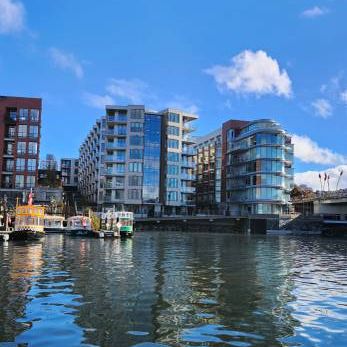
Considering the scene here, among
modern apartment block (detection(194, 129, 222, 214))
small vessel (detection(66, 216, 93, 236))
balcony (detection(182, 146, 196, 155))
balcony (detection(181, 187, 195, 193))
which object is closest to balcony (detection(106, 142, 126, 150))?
balcony (detection(182, 146, 196, 155))

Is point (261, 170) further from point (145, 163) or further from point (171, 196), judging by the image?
point (145, 163)

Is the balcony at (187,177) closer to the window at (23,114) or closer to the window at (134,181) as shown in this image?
the window at (134,181)

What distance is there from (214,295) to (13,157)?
373ft

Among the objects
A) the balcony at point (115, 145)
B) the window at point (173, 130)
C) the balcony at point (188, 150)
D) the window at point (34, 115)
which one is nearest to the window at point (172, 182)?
the balcony at point (188, 150)

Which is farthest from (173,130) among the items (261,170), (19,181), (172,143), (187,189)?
(19,181)

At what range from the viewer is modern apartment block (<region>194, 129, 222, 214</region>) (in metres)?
166

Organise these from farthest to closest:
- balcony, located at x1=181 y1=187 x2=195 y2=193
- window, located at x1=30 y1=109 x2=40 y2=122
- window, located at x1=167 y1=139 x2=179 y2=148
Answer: balcony, located at x1=181 y1=187 x2=195 y2=193 < window, located at x1=167 y1=139 x2=179 y2=148 < window, located at x1=30 y1=109 x2=40 y2=122

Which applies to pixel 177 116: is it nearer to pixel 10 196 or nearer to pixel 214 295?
Result: pixel 10 196

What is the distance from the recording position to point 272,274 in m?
31.6

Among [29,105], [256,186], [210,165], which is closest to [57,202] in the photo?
[29,105]

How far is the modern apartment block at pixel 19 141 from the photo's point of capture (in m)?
127

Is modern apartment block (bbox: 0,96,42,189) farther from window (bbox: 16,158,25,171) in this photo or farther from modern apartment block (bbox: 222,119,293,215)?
modern apartment block (bbox: 222,119,293,215)

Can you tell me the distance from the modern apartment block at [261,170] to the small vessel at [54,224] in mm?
55850

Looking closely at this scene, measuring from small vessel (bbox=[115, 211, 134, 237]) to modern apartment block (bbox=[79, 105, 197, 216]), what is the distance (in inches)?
2336
